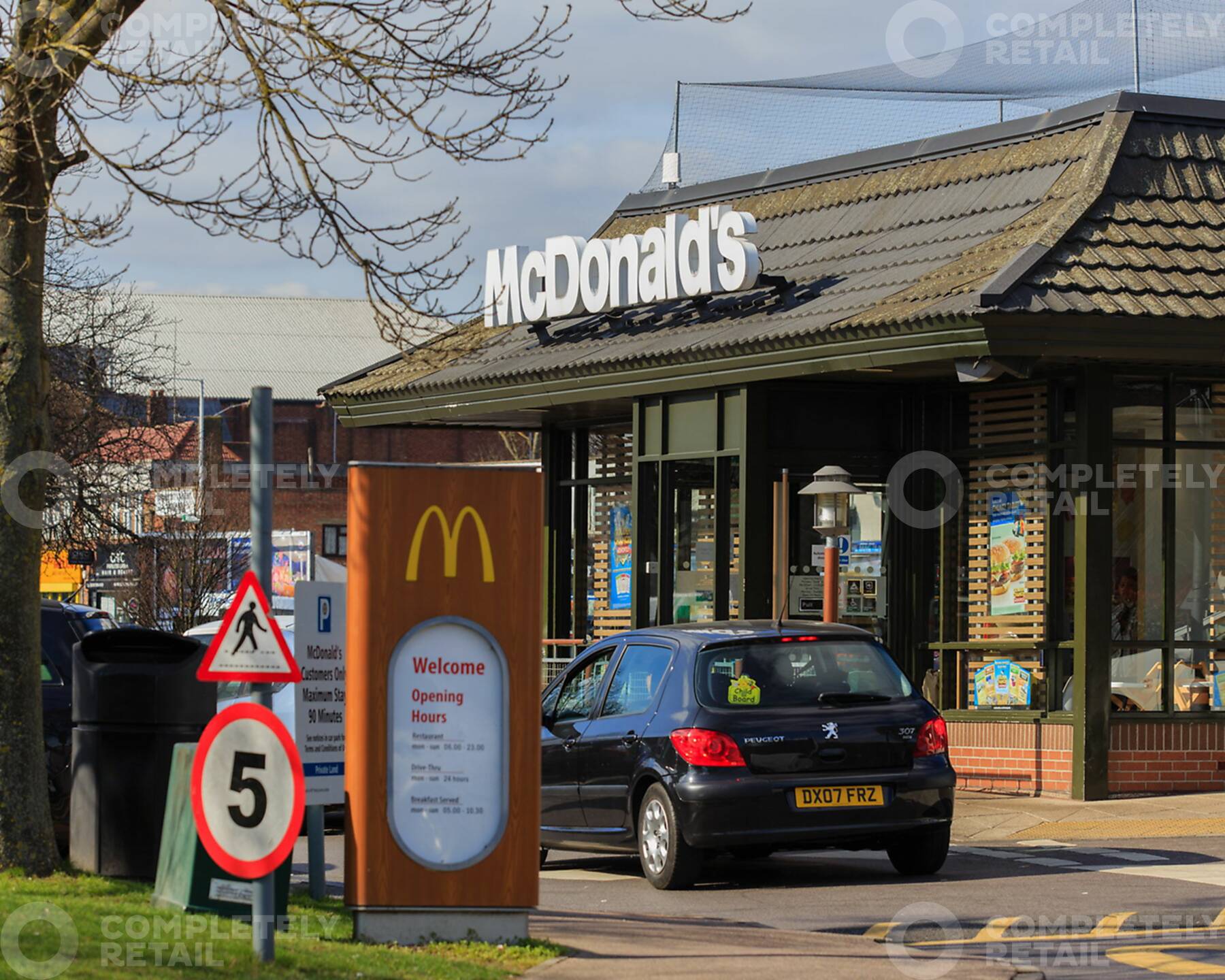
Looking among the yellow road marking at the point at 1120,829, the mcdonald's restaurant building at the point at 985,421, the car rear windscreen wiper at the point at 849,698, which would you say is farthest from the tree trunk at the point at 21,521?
the yellow road marking at the point at 1120,829

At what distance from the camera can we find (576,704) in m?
14.2

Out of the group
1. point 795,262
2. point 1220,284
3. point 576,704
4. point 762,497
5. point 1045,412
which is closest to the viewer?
point 576,704

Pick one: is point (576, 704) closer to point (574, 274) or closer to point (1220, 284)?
point (1220, 284)

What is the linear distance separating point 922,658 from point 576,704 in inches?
282

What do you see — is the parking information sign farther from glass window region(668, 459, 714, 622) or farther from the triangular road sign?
glass window region(668, 459, 714, 622)

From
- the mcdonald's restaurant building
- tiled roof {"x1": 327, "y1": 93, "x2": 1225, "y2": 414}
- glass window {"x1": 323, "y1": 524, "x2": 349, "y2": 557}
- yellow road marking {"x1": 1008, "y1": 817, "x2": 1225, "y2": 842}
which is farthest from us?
glass window {"x1": 323, "y1": 524, "x2": 349, "y2": 557}

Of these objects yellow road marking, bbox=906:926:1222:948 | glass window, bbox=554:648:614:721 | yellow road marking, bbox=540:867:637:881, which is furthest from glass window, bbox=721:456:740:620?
yellow road marking, bbox=906:926:1222:948

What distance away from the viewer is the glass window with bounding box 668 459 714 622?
21.5 m

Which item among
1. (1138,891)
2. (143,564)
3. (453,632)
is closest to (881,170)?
(1138,891)

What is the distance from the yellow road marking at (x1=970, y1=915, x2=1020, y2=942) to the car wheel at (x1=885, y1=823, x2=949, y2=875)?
167 cm

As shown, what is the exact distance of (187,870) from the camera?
9820 mm

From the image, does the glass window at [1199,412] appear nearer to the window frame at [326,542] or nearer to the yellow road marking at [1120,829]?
the yellow road marking at [1120,829]

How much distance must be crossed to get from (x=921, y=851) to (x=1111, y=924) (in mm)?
2244

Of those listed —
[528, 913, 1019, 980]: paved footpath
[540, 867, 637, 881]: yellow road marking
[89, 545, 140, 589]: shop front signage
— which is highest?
[89, 545, 140, 589]: shop front signage
